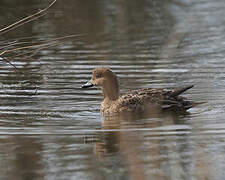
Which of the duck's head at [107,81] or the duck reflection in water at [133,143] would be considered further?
the duck's head at [107,81]

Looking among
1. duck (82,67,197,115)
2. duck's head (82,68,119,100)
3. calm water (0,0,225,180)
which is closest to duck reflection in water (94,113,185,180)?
calm water (0,0,225,180)

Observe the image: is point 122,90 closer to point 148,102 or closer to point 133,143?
point 148,102

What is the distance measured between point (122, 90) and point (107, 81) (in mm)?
833

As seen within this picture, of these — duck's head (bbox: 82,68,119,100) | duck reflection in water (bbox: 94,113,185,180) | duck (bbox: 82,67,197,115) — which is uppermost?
duck's head (bbox: 82,68,119,100)

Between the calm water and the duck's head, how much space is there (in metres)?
0.26

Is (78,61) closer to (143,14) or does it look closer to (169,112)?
(169,112)

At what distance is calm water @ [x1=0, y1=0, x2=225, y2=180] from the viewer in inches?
288

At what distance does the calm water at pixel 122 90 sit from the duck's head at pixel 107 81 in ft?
0.87

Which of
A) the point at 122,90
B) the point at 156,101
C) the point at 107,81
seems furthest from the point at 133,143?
the point at 122,90

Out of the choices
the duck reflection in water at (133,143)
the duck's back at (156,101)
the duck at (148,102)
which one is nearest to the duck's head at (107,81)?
the duck at (148,102)

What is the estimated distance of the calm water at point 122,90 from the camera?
7309mm

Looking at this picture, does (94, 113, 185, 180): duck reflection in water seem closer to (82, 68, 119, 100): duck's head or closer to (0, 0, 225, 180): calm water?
(0, 0, 225, 180): calm water

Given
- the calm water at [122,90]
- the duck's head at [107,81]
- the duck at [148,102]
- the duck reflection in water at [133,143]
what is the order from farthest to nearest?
the duck's head at [107,81], the duck at [148,102], the calm water at [122,90], the duck reflection in water at [133,143]

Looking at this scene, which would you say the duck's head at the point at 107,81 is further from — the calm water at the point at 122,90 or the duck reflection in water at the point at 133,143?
the duck reflection in water at the point at 133,143
